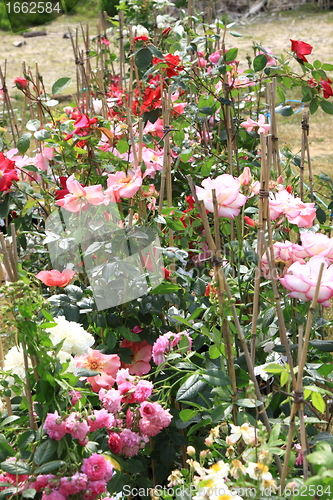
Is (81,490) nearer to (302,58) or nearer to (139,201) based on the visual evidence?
(139,201)

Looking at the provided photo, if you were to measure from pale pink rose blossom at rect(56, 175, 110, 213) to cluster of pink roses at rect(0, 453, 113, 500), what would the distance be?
1.73ft

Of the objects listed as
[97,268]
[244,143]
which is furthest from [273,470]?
[244,143]

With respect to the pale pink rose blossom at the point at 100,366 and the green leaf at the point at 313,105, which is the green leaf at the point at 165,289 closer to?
the pale pink rose blossom at the point at 100,366

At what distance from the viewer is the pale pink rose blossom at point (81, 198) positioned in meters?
1.11

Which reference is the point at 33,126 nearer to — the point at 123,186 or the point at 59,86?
the point at 59,86

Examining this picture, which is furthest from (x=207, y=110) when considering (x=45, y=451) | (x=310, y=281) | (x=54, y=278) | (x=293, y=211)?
(x=45, y=451)

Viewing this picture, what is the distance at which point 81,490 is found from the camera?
73 cm

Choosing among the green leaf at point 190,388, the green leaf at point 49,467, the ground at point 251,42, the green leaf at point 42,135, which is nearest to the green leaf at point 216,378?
the green leaf at point 190,388

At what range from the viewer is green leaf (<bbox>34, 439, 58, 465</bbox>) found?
2.39 feet

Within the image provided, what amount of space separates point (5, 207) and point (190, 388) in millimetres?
739

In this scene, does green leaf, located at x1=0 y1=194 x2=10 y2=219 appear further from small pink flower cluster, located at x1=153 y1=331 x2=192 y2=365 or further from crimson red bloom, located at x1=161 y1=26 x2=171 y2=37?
crimson red bloom, located at x1=161 y1=26 x2=171 y2=37

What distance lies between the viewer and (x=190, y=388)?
0.90 meters

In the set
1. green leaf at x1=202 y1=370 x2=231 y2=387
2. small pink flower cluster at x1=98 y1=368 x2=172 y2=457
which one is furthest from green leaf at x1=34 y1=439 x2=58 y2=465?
green leaf at x1=202 y1=370 x2=231 y2=387

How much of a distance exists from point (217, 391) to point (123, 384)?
164 mm
